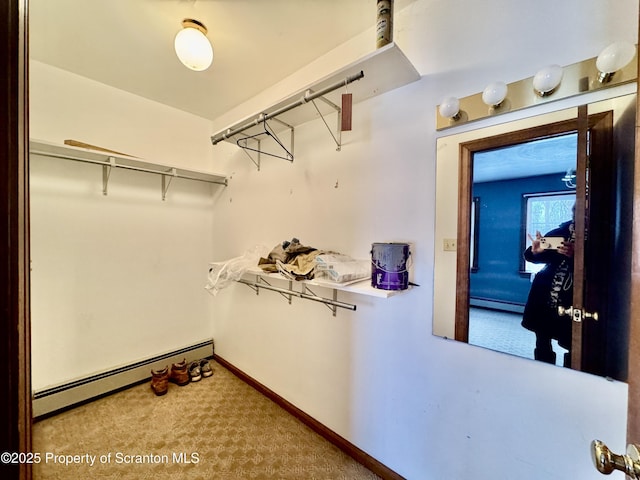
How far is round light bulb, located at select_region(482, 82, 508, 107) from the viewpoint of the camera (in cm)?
97

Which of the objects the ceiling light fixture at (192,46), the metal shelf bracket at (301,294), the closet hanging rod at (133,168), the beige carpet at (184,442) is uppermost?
the ceiling light fixture at (192,46)

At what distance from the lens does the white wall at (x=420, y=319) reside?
0.91 metres

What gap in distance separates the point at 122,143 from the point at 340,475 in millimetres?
2850

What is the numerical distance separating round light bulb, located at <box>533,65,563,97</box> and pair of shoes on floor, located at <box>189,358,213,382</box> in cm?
292

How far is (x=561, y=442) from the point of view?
92 cm

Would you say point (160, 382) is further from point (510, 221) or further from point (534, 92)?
point (534, 92)

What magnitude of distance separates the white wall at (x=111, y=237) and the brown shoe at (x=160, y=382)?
0.28m

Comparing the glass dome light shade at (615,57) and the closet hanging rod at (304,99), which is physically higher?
the closet hanging rod at (304,99)

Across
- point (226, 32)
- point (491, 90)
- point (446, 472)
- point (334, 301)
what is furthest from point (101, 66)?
point (446, 472)

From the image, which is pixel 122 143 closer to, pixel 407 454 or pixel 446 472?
pixel 407 454

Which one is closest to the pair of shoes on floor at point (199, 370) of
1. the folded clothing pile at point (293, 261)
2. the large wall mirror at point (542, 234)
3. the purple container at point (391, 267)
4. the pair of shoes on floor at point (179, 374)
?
the pair of shoes on floor at point (179, 374)

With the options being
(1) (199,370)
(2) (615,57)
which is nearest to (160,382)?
(1) (199,370)

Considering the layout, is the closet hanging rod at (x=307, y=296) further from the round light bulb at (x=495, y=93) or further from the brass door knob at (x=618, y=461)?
the round light bulb at (x=495, y=93)
